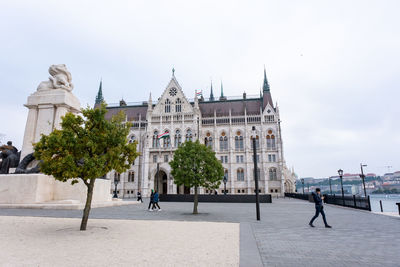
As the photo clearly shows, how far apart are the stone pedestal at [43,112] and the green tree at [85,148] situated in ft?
32.8

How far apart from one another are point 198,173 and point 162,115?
4195 centimetres

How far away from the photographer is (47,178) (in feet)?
52.5

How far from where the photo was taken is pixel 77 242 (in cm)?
646

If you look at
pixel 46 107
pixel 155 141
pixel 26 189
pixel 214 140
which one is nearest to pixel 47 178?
pixel 26 189

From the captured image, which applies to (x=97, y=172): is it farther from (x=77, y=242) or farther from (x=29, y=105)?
(x=29, y=105)

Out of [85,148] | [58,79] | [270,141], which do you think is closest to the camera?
[85,148]

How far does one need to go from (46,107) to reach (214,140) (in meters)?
41.0

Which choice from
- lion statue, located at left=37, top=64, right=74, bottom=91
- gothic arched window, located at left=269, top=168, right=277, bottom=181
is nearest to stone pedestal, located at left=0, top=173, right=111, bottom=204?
lion statue, located at left=37, top=64, right=74, bottom=91

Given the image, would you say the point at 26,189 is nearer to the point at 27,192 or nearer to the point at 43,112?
the point at 27,192

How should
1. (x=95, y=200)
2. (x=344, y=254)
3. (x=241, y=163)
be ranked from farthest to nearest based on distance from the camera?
(x=241, y=163) < (x=95, y=200) < (x=344, y=254)

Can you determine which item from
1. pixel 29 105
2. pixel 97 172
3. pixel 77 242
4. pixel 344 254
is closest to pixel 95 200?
pixel 29 105

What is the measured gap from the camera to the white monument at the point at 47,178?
600 inches

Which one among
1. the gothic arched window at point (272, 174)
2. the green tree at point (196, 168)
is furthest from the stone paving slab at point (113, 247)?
the gothic arched window at point (272, 174)

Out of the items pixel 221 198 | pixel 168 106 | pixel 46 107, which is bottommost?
pixel 221 198
